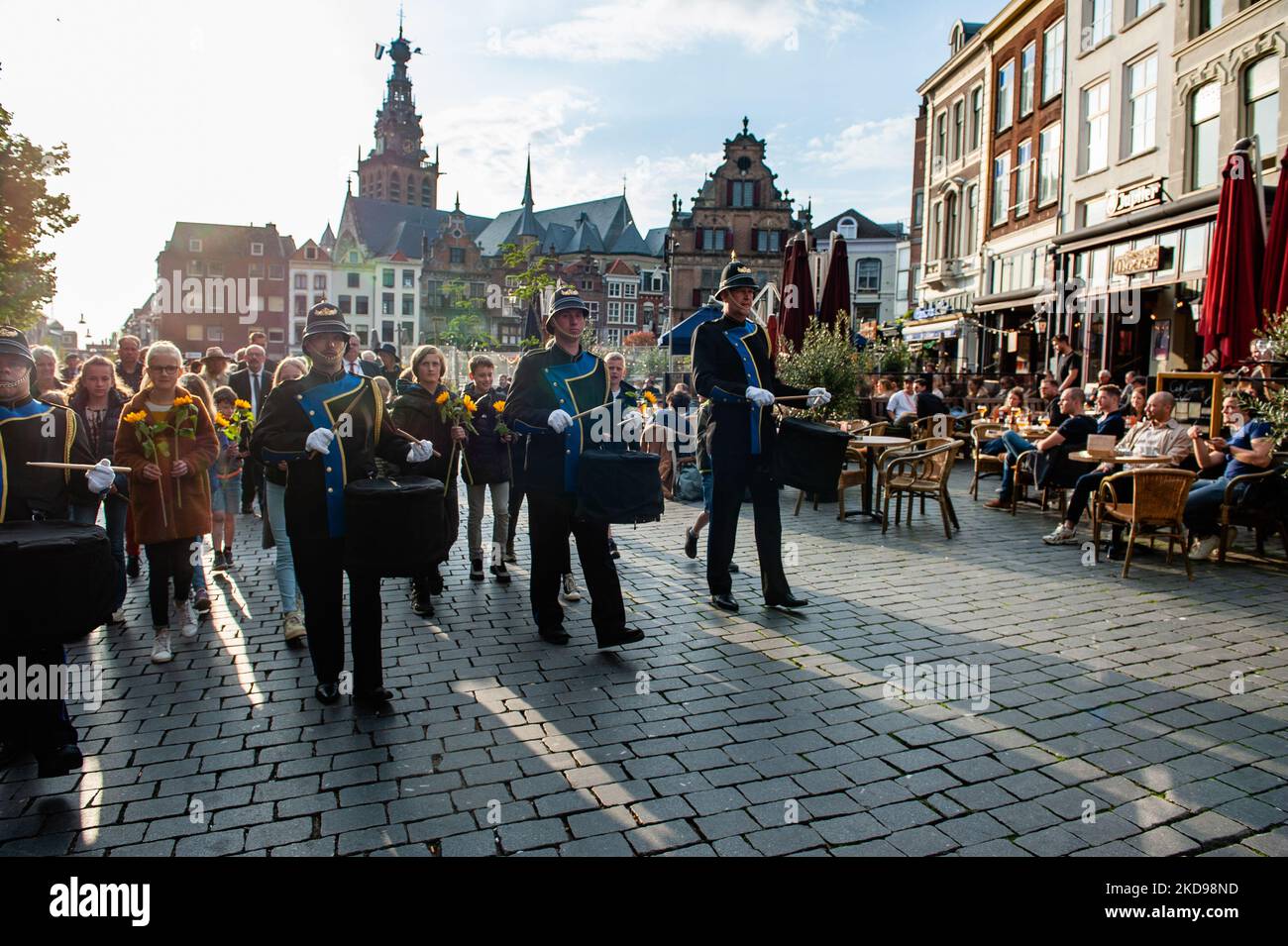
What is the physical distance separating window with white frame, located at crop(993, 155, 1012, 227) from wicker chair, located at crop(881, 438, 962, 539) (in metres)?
21.5

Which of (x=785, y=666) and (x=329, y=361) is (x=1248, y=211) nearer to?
(x=785, y=666)

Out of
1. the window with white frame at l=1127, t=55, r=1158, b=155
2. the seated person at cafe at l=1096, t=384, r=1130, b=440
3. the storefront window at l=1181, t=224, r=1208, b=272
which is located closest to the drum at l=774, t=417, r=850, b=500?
the seated person at cafe at l=1096, t=384, r=1130, b=440

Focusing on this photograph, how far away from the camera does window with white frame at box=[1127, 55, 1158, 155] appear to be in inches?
802

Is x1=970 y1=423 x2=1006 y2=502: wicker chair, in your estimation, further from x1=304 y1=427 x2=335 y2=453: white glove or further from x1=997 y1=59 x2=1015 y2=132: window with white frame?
x1=997 y1=59 x2=1015 y2=132: window with white frame

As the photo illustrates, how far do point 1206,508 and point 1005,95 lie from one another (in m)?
25.2

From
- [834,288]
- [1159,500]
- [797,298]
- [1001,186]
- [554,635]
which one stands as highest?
[1001,186]

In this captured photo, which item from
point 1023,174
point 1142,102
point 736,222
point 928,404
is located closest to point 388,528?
point 928,404

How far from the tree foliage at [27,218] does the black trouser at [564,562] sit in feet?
66.3

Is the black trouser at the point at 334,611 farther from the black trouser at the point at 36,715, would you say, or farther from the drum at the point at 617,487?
the drum at the point at 617,487

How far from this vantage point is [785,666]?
528cm

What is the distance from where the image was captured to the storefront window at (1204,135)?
58.6 ft

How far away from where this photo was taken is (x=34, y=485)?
4.38 meters

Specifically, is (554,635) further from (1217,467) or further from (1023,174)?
(1023,174)
